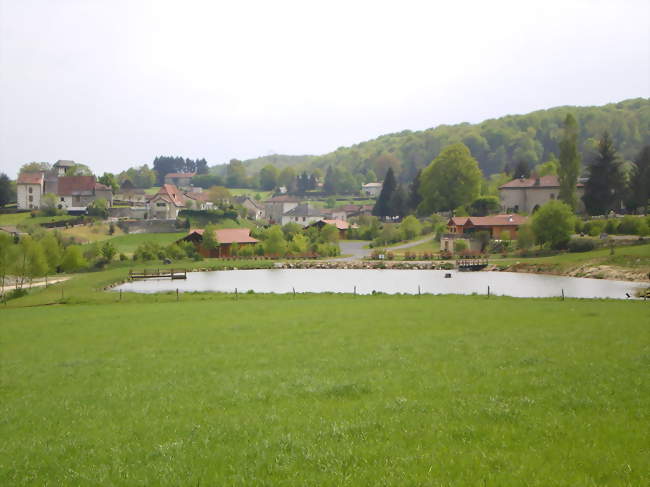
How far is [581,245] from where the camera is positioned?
186 ft

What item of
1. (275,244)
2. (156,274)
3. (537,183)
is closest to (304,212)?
(275,244)

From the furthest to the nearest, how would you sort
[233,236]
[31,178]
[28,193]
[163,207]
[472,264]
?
1. [31,178]
2. [28,193]
3. [163,207]
4. [233,236]
5. [472,264]

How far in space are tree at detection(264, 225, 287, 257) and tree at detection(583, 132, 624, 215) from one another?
129 feet

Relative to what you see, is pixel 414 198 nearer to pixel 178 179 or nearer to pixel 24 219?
pixel 24 219

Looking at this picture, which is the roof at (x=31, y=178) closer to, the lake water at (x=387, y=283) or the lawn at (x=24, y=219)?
the lawn at (x=24, y=219)

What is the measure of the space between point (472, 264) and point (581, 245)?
36.9ft

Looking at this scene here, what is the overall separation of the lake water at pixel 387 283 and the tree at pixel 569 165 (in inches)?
897

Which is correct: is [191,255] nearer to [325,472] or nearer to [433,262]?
[433,262]

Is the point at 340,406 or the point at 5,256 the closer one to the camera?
the point at 340,406

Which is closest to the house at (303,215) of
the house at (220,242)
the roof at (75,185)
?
the house at (220,242)

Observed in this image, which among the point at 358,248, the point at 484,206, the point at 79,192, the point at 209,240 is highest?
the point at 79,192

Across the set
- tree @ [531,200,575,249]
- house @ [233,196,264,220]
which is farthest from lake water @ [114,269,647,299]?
house @ [233,196,264,220]

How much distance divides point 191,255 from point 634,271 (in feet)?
164

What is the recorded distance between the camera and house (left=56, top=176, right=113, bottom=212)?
10444 cm
